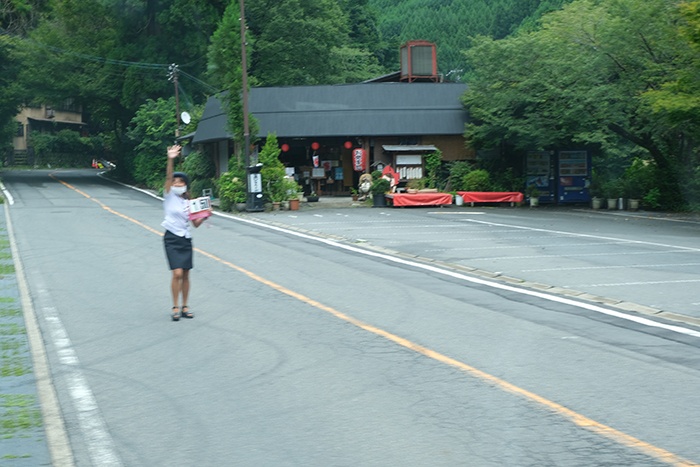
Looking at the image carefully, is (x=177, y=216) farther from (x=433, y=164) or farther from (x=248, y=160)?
(x=433, y=164)

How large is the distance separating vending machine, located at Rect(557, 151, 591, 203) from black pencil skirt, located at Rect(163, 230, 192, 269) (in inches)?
1246

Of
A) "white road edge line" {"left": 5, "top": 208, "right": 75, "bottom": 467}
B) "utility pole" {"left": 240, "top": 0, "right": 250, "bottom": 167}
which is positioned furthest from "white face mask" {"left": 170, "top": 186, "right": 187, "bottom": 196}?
"utility pole" {"left": 240, "top": 0, "right": 250, "bottom": 167}

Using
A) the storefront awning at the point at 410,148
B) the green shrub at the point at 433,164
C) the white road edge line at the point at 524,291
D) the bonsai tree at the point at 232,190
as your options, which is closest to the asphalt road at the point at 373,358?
the white road edge line at the point at 524,291

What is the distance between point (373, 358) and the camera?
9.75m

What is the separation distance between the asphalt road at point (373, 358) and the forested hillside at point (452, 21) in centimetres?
Answer: 7491

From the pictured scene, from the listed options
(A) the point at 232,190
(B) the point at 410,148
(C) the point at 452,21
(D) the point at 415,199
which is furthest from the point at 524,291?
(C) the point at 452,21

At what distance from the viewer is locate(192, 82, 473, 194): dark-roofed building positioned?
43.4m

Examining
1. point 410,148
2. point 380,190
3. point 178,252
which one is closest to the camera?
point 178,252

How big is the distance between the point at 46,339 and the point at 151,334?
4.00ft

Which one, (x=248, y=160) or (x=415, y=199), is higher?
(x=248, y=160)

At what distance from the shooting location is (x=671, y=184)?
119 ft

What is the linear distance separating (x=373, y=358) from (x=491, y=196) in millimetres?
31135

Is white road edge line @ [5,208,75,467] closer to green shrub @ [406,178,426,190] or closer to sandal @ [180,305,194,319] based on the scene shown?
sandal @ [180,305,194,319]

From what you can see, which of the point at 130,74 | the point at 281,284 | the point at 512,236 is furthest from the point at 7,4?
the point at 281,284
